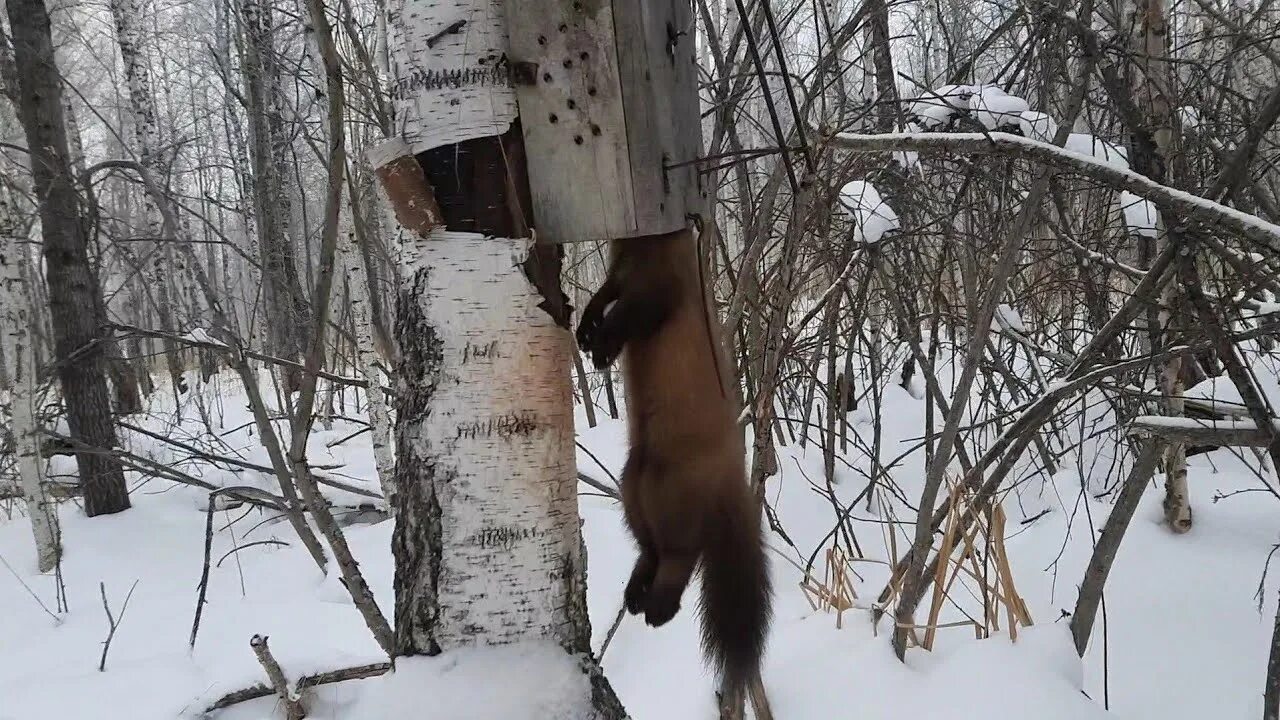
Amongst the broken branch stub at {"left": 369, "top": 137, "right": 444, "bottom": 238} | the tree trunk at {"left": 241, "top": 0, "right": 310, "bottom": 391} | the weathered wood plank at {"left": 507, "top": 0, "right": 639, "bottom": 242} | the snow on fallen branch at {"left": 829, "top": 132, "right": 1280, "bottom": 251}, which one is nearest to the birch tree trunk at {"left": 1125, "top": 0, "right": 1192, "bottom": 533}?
the snow on fallen branch at {"left": 829, "top": 132, "right": 1280, "bottom": 251}

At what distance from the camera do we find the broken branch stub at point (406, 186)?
124 cm

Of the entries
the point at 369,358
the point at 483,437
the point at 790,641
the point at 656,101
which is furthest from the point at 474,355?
the point at 369,358

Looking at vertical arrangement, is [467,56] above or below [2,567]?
above

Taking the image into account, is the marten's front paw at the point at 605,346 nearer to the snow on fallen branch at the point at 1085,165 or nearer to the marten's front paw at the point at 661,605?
Result: the marten's front paw at the point at 661,605

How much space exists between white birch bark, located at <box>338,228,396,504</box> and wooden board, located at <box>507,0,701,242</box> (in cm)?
407

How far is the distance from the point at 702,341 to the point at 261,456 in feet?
20.8

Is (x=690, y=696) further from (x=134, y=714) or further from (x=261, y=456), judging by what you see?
(x=261, y=456)

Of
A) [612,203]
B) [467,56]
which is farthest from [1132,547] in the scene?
[467,56]

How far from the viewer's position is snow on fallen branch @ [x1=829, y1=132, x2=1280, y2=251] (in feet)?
5.28

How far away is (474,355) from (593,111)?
0.43 meters

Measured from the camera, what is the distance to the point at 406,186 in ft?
4.12

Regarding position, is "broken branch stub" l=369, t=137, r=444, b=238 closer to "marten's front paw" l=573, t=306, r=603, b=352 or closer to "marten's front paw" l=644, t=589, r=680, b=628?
"marten's front paw" l=573, t=306, r=603, b=352

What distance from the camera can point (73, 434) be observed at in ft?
18.4

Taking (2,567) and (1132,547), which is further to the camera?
(2,567)
